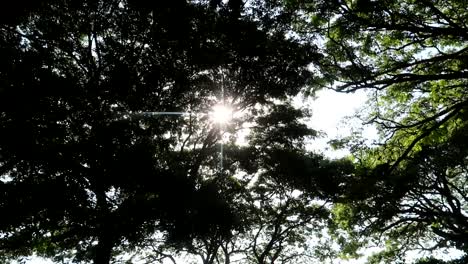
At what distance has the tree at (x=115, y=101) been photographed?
7445 mm

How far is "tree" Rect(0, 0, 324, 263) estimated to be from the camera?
24.4ft

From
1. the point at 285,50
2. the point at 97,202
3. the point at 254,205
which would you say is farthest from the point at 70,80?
the point at 254,205

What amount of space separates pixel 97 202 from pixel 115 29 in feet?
18.4

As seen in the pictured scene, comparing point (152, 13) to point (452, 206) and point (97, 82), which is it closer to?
point (97, 82)

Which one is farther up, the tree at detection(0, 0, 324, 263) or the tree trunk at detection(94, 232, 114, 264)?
the tree at detection(0, 0, 324, 263)

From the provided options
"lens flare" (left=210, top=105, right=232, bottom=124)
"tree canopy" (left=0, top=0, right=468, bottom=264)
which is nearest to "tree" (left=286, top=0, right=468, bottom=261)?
"tree canopy" (left=0, top=0, right=468, bottom=264)

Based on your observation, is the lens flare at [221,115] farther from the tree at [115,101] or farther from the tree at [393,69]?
the tree at [393,69]

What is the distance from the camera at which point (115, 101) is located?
9.32m

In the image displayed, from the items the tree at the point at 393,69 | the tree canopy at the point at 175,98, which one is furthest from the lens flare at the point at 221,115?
the tree at the point at 393,69

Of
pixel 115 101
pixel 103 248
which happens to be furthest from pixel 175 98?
pixel 103 248

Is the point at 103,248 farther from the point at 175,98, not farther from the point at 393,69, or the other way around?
the point at 393,69

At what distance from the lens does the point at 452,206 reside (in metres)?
17.8

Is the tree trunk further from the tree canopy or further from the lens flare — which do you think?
the lens flare

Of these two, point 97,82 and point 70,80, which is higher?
point 97,82
